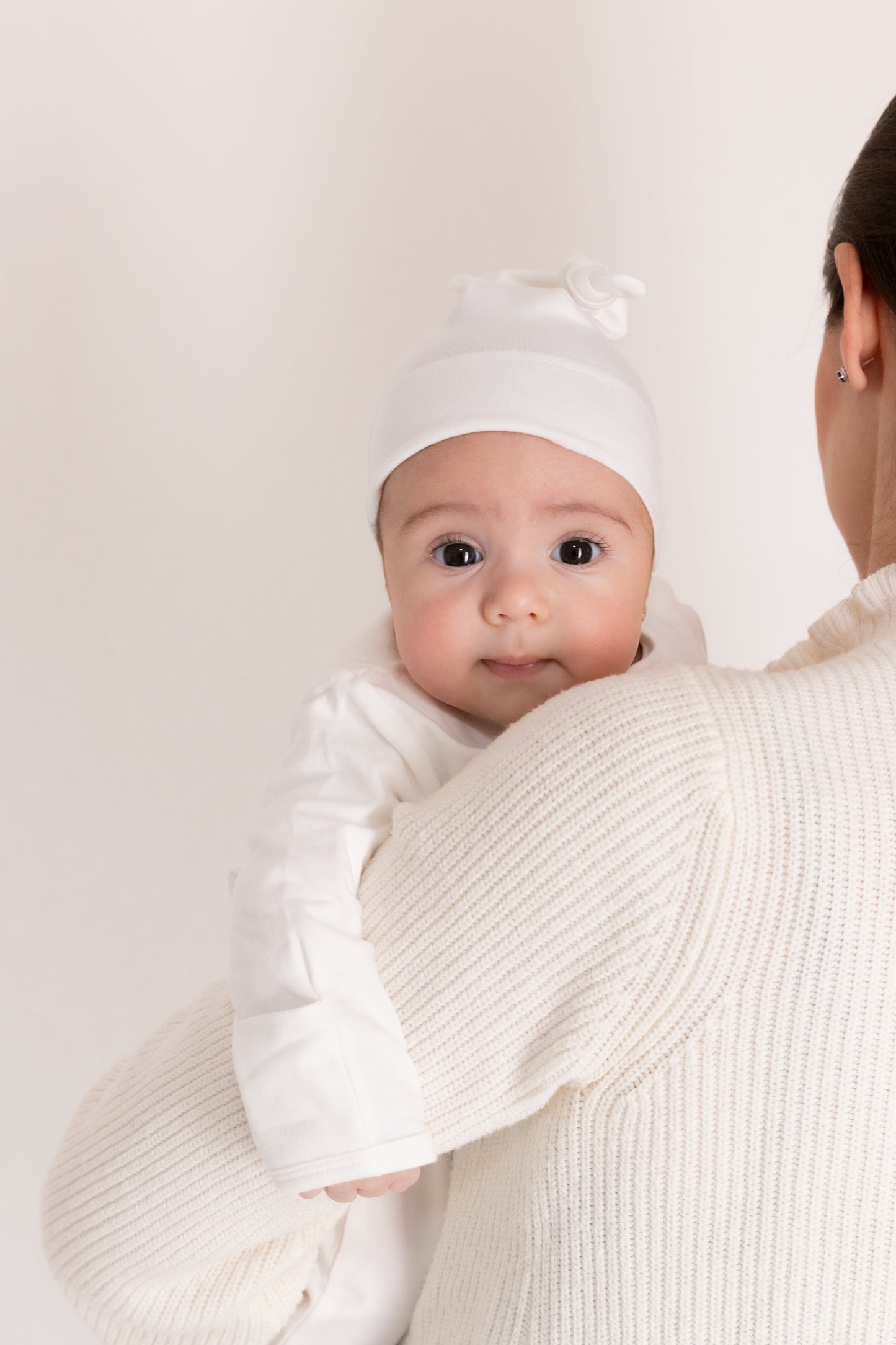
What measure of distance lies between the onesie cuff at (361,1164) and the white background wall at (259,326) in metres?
1.56

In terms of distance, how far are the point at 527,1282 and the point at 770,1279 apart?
0.16 meters

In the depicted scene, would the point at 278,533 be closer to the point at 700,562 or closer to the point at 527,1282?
the point at 700,562

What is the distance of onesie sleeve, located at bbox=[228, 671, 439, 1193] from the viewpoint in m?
0.86

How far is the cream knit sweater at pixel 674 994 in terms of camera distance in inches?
30.7

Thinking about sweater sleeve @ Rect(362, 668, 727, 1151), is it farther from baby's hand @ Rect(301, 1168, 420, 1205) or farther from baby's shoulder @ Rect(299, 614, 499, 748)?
baby's shoulder @ Rect(299, 614, 499, 748)

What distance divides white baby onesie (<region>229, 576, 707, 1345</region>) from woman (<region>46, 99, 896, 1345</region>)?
3cm

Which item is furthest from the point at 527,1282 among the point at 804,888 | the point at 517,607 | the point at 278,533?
the point at 278,533

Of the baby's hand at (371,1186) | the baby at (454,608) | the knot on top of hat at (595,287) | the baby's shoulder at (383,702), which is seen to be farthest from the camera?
the knot on top of hat at (595,287)

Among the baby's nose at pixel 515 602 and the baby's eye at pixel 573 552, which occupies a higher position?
the baby's eye at pixel 573 552

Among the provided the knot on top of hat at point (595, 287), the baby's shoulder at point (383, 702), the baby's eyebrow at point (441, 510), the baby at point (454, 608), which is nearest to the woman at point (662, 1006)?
the baby at point (454, 608)

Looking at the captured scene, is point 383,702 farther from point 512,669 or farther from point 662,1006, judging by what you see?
point 662,1006

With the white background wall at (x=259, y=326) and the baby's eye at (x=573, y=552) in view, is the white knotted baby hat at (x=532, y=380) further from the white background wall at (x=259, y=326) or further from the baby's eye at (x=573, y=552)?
the white background wall at (x=259, y=326)

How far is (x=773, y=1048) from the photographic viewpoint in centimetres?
79

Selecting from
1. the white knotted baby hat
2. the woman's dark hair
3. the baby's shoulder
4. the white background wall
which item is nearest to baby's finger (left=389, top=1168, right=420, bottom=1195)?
the baby's shoulder
